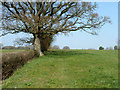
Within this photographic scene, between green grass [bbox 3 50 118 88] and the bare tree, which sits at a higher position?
the bare tree

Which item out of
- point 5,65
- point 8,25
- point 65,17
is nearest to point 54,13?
point 65,17

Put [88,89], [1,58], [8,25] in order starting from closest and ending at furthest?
[88,89] → [1,58] → [8,25]

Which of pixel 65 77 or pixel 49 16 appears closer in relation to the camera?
pixel 65 77

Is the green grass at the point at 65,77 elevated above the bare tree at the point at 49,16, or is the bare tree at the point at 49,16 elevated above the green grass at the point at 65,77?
the bare tree at the point at 49,16

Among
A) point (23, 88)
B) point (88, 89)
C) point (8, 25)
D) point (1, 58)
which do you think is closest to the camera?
point (88, 89)

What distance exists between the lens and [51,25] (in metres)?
17.8

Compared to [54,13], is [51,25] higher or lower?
lower

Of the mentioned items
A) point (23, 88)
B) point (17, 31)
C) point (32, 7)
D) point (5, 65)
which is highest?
point (32, 7)

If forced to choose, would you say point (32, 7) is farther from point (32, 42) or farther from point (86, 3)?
point (86, 3)

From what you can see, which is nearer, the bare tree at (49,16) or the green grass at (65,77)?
the green grass at (65,77)

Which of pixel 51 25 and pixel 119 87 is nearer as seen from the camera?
pixel 119 87

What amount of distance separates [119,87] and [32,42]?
56.8ft

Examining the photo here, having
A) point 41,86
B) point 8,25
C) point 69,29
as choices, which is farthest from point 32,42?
point 41,86

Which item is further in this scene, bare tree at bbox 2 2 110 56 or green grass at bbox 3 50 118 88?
bare tree at bbox 2 2 110 56
